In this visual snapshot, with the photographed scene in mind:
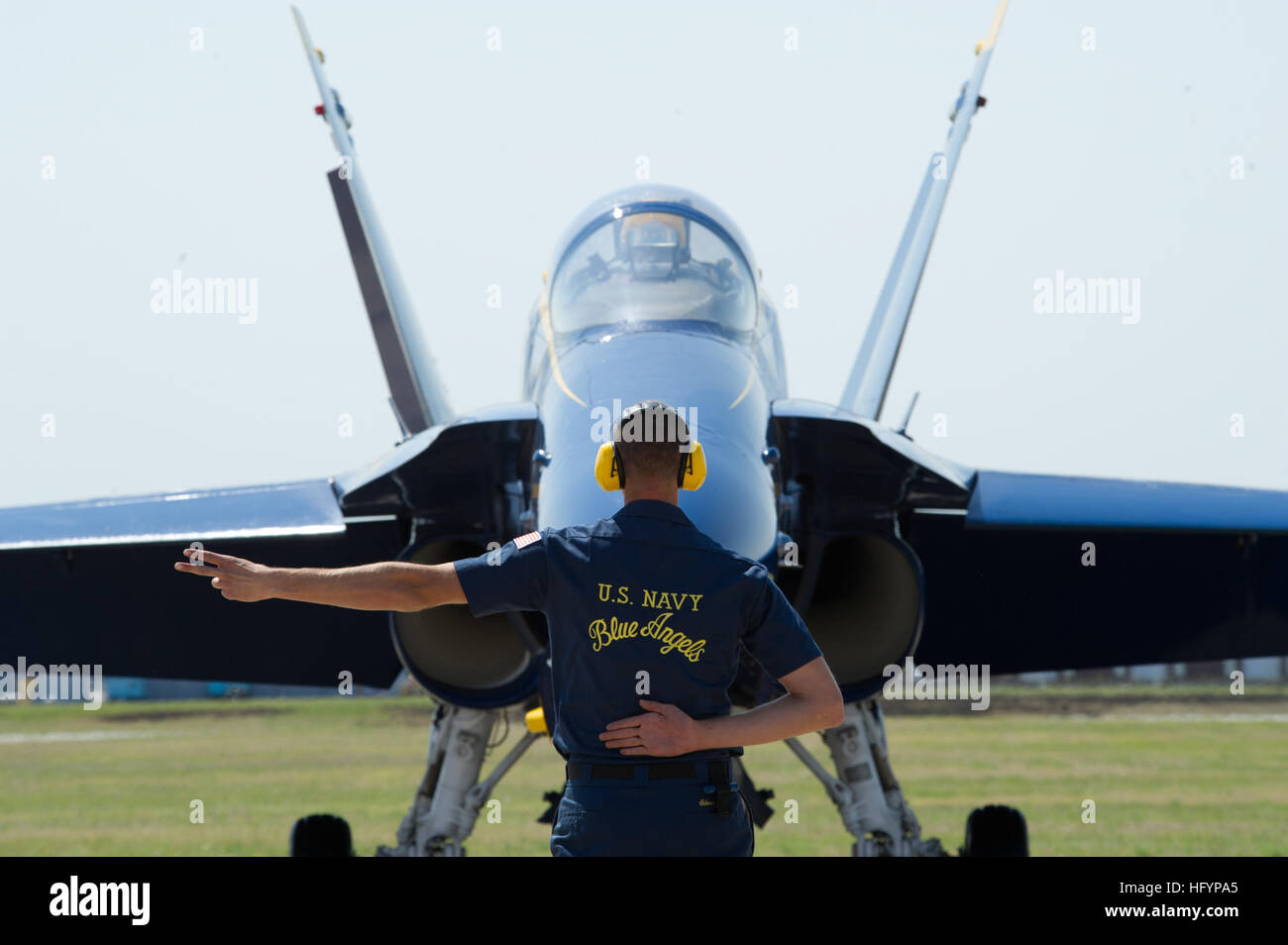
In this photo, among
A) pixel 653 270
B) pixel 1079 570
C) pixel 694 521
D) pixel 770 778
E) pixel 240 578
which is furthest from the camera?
pixel 770 778

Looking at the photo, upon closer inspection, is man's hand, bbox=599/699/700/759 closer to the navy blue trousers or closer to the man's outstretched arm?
the navy blue trousers

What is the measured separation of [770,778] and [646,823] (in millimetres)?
14463

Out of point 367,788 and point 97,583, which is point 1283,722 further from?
point 97,583

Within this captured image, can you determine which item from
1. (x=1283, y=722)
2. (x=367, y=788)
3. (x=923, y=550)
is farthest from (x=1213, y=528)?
(x=1283, y=722)

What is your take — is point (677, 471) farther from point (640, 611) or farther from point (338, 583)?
point (338, 583)

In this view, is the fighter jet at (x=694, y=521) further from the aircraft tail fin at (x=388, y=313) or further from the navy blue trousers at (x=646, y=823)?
the navy blue trousers at (x=646, y=823)

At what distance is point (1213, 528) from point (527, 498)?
4.07 metres

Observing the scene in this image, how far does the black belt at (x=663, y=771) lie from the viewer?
295 centimetres

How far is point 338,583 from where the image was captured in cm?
287

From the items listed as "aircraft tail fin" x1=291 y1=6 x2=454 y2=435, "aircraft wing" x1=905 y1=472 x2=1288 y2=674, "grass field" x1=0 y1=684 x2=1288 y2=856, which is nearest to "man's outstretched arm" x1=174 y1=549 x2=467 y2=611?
"aircraft wing" x1=905 y1=472 x2=1288 y2=674

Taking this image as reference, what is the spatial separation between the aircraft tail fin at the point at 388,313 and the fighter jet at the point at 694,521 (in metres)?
0.02

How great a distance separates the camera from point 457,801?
852 centimetres

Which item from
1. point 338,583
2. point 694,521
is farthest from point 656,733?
point 694,521

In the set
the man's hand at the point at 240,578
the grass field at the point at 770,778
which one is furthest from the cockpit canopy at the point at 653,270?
the grass field at the point at 770,778
